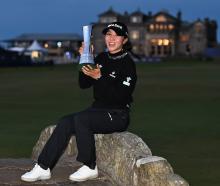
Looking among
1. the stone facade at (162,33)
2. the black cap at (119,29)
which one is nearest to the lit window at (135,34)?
the stone facade at (162,33)

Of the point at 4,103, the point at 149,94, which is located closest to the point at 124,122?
the point at 4,103

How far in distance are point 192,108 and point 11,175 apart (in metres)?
12.4

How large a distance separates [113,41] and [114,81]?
568 mm

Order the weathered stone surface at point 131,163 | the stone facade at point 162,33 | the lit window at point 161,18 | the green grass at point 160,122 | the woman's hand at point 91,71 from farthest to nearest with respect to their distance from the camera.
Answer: the lit window at point 161,18 → the stone facade at point 162,33 → the green grass at point 160,122 → the woman's hand at point 91,71 → the weathered stone surface at point 131,163

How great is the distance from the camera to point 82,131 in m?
7.58

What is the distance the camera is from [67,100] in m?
23.4

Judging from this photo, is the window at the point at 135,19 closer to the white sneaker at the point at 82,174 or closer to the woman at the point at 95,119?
the woman at the point at 95,119

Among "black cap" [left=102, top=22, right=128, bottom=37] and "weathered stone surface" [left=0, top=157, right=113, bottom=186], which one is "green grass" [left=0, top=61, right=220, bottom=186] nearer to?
"weathered stone surface" [left=0, top=157, right=113, bottom=186]

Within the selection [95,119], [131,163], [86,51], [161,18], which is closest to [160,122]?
[95,119]

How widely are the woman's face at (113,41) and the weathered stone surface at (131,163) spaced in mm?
1049

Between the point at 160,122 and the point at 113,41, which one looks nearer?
the point at 113,41

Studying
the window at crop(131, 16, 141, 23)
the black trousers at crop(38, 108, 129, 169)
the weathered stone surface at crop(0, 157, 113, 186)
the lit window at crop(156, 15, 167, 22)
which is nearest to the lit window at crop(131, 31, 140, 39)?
the window at crop(131, 16, 141, 23)

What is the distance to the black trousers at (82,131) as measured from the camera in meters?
7.58

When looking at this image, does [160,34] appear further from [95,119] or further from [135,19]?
[95,119]
